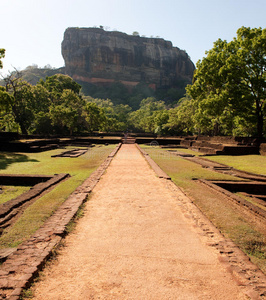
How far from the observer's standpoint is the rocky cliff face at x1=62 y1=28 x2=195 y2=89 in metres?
128

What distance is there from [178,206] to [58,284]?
295cm

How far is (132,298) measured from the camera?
2.04 meters

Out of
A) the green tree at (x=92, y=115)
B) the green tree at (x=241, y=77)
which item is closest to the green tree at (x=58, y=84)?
the green tree at (x=92, y=115)

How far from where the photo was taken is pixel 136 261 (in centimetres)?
264

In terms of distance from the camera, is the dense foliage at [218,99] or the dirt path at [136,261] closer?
the dirt path at [136,261]

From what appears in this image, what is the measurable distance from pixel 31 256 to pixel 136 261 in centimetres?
117

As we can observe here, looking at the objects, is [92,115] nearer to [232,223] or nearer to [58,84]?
[58,84]

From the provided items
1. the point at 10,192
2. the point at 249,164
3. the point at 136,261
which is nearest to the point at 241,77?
the point at 249,164

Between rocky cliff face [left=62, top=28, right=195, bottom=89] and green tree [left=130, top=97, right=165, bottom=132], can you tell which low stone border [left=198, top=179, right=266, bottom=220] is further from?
rocky cliff face [left=62, top=28, right=195, bottom=89]

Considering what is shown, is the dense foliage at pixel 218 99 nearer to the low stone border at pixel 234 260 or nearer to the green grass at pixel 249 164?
the green grass at pixel 249 164

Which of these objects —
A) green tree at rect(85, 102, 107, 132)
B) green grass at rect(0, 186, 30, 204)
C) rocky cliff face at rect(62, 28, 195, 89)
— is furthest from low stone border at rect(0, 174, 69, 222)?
rocky cliff face at rect(62, 28, 195, 89)

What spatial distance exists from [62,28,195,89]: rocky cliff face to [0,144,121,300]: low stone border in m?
134

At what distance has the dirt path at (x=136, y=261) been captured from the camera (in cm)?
215

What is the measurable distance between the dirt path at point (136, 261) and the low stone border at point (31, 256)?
0.43 feet
